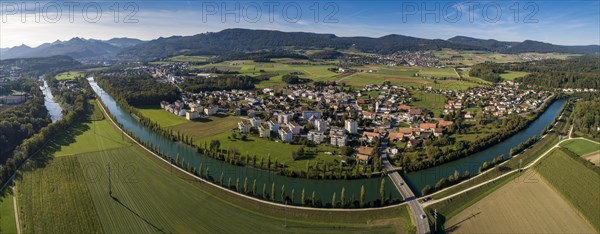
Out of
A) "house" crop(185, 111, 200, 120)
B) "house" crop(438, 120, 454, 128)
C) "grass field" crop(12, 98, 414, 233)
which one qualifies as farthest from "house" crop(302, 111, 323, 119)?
"grass field" crop(12, 98, 414, 233)

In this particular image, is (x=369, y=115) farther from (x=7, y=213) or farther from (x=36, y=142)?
(x=7, y=213)

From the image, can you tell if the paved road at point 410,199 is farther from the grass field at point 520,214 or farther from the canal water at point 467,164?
the grass field at point 520,214

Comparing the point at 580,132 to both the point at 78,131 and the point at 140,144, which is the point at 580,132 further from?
the point at 78,131

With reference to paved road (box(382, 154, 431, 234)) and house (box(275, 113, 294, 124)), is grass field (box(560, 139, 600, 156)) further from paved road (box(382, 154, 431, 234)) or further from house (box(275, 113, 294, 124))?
house (box(275, 113, 294, 124))

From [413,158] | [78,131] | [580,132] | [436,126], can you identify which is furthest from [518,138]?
[78,131]

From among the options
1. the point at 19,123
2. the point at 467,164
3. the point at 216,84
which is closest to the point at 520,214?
the point at 467,164

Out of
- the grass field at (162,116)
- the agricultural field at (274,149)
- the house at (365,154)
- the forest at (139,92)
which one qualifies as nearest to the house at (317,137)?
the agricultural field at (274,149)
